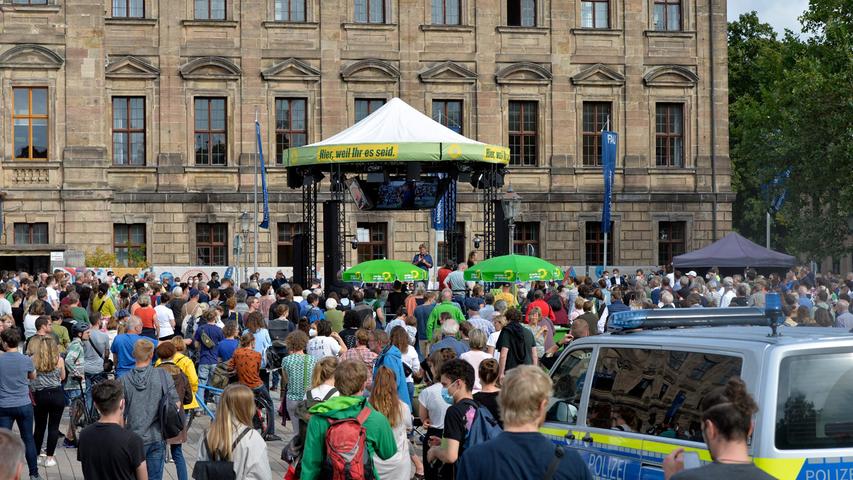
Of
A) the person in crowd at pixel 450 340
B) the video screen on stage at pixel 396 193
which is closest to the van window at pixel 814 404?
the person in crowd at pixel 450 340

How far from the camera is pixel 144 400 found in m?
11.0

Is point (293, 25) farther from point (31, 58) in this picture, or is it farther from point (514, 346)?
point (514, 346)

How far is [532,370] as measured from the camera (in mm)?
6395

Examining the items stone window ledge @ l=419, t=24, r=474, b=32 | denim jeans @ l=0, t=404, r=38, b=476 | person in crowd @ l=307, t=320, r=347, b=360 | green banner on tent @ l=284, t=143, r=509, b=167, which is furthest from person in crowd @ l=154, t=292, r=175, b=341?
stone window ledge @ l=419, t=24, r=474, b=32

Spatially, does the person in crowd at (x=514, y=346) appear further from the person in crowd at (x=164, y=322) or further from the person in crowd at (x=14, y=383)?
the person in crowd at (x=164, y=322)

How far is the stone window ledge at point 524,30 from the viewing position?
44281mm

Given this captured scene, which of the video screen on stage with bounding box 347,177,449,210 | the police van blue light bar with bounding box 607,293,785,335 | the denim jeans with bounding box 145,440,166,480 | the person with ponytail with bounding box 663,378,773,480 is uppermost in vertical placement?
the video screen on stage with bounding box 347,177,449,210

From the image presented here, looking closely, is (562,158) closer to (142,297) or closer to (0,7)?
(0,7)

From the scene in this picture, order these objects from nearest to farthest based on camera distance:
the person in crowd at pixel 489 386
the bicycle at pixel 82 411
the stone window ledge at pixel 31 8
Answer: the person in crowd at pixel 489 386 → the bicycle at pixel 82 411 → the stone window ledge at pixel 31 8

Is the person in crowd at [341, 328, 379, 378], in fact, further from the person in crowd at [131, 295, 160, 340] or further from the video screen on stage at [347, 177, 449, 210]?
the video screen on stage at [347, 177, 449, 210]

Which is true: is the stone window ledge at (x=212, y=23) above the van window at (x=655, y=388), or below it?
above

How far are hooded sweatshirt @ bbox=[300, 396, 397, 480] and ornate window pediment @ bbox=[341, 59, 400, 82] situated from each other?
35547 mm

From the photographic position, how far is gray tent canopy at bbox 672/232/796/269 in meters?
35.3

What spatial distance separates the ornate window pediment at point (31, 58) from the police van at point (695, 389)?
34029mm
